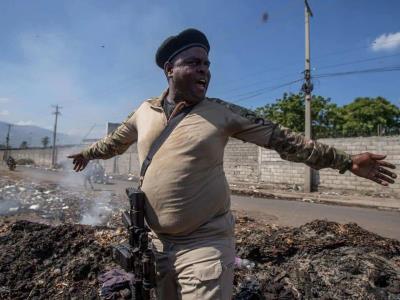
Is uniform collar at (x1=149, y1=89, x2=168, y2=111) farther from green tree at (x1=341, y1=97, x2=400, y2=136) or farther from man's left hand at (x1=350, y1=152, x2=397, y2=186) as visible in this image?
green tree at (x1=341, y1=97, x2=400, y2=136)

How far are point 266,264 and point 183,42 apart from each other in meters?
2.88

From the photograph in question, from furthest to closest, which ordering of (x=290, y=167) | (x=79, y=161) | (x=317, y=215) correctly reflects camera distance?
(x=290, y=167) < (x=317, y=215) < (x=79, y=161)

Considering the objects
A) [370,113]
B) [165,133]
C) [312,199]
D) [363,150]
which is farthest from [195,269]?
[370,113]

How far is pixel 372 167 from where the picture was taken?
70.8 inches

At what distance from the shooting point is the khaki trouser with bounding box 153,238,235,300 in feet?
5.61

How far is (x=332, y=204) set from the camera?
12188 millimetres

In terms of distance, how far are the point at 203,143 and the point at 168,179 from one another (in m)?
0.26

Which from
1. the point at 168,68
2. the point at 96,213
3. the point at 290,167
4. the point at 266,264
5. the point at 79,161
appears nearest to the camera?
the point at 168,68

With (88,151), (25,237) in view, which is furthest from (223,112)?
(25,237)

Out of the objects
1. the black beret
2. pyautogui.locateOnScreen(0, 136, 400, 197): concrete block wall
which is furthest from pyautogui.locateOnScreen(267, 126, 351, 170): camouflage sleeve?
pyautogui.locateOnScreen(0, 136, 400, 197): concrete block wall

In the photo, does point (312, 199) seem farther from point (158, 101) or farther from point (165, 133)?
point (165, 133)

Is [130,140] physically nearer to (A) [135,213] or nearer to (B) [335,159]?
(A) [135,213]

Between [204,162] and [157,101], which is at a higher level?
[157,101]

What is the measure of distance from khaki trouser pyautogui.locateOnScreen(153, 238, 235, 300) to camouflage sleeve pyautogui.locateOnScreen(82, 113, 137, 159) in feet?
2.68
